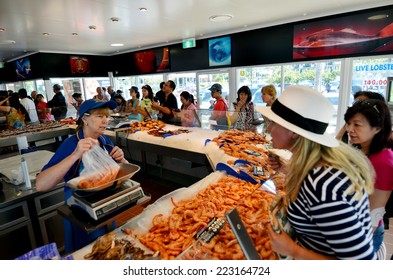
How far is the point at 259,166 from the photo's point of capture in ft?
7.50

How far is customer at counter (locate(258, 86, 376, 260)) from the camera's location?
77 cm

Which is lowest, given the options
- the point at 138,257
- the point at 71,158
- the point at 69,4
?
the point at 138,257

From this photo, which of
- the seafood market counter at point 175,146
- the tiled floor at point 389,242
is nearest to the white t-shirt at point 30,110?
the seafood market counter at point 175,146

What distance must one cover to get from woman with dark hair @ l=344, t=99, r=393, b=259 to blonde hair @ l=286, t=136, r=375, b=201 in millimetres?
605

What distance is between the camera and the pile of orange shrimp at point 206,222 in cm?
120

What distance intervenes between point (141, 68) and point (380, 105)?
31.8 feet

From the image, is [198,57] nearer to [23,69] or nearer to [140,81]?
[140,81]

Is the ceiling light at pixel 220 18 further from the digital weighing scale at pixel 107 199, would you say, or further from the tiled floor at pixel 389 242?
the digital weighing scale at pixel 107 199

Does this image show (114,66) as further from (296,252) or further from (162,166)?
(296,252)

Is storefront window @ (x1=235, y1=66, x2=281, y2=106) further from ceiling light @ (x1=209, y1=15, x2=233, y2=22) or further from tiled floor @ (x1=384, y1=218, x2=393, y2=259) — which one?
tiled floor @ (x1=384, y1=218, x2=393, y2=259)

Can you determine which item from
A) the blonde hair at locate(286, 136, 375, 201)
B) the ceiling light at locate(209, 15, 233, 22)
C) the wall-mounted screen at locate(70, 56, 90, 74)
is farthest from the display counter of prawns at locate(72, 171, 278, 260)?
the wall-mounted screen at locate(70, 56, 90, 74)

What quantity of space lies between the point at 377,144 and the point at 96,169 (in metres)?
1.72

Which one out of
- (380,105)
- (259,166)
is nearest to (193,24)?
(259,166)
